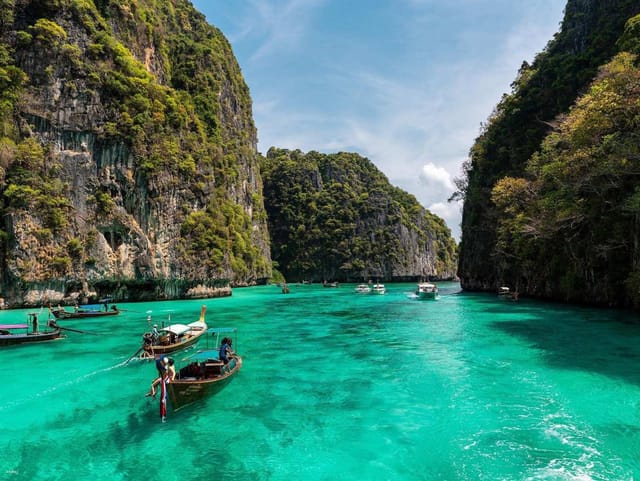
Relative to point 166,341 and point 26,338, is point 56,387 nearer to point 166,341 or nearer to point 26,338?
point 166,341

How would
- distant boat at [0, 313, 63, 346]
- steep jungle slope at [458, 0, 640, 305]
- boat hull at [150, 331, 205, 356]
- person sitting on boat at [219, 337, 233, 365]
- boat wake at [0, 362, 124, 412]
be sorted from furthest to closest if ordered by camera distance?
steep jungle slope at [458, 0, 640, 305] → distant boat at [0, 313, 63, 346] → boat hull at [150, 331, 205, 356] → person sitting on boat at [219, 337, 233, 365] → boat wake at [0, 362, 124, 412]

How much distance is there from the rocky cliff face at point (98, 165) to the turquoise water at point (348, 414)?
23.3 metres

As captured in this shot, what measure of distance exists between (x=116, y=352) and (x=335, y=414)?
14056 mm

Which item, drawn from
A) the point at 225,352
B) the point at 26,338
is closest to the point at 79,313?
the point at 26,338

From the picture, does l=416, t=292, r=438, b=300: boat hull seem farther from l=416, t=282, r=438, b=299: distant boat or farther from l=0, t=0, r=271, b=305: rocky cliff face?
l=0, t=0, r=271, b=305: rocky cliff face

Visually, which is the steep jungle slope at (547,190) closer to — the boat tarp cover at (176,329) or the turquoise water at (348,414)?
the turquoise water at (348,414)

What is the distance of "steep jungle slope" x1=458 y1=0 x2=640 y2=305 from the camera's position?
30984mm

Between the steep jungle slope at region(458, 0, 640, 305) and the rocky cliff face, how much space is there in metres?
40.0

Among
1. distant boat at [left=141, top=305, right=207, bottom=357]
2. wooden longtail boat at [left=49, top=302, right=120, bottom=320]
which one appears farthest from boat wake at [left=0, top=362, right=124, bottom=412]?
wooden longtail boat at [left=49, top=302, right=120, bottom=320]

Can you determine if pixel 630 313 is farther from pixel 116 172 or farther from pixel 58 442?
pixel 116 172

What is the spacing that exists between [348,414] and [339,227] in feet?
379

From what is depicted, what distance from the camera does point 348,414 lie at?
39.6ft

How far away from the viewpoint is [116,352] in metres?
20.7

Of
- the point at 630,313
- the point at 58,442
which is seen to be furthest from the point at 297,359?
the point at 630,313
